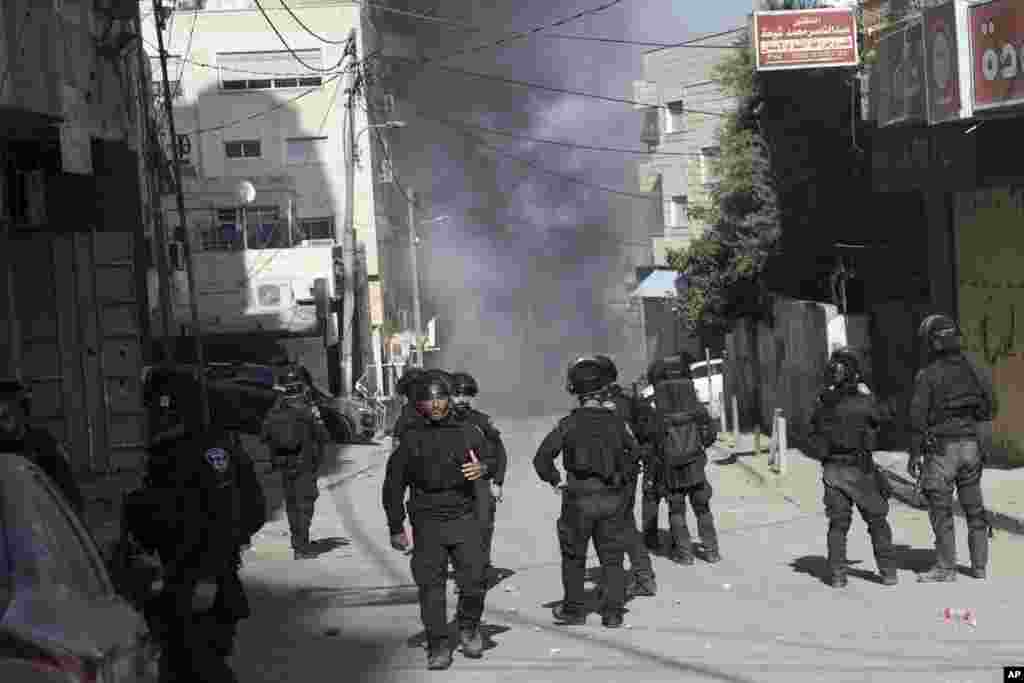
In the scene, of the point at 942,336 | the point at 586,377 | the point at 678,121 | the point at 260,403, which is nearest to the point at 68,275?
the point at 586,377

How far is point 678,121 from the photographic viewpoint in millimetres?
54750

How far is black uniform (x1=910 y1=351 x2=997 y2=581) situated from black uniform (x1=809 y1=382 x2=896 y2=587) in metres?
0.32

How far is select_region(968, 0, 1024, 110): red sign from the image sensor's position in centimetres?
1549

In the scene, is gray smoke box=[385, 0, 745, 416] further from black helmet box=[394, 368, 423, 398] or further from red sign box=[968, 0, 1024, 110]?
black helmet box=[394, 368, 423, 398]

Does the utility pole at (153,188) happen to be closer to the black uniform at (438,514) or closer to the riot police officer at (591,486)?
the riot police officer at (591,486)

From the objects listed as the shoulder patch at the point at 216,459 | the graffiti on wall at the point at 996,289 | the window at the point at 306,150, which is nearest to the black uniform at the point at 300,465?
the shoulder patch at the point at 216,459

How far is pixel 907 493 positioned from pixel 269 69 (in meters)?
38.4

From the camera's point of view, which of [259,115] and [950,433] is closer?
[950,433]

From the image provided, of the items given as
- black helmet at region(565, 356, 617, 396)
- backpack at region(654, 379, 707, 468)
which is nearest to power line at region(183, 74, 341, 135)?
backpack at region(654, 379, 707, 468)

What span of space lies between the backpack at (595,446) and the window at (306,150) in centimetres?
4230

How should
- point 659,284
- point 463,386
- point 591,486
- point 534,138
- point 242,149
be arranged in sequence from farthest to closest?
1. point 534,138
2. point 242,149
3. point 659,284
4. point 463,386
5. point 591,486

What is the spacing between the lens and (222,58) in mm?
51906

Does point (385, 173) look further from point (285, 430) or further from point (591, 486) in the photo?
point (591, 486)

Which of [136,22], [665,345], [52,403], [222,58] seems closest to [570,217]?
[665,345]
